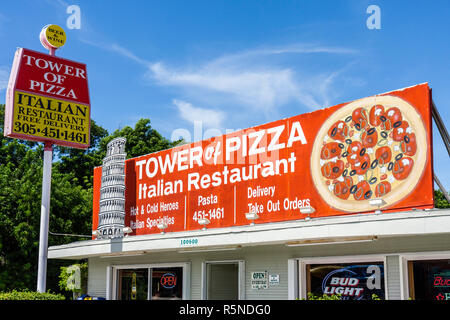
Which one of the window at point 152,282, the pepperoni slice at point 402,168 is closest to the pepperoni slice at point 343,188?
the pepperoni slice at point 402,168

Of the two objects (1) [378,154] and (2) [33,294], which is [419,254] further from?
(2) [33,294]

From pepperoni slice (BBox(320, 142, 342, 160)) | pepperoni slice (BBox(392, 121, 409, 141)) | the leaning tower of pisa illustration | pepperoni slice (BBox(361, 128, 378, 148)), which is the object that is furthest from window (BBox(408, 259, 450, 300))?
the leaning tower of pisa illustration

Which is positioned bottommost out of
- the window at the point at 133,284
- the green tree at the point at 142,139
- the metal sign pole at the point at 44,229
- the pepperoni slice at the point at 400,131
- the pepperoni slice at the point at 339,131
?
the window at the point at 133,284

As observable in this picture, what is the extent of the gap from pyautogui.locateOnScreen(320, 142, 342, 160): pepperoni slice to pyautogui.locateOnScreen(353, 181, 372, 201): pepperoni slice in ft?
3.19

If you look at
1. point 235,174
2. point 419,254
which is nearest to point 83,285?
point 235,174

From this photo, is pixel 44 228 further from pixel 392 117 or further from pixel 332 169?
pixel 392 117

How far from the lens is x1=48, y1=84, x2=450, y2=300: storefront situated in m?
11.8

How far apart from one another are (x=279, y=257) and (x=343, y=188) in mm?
2351

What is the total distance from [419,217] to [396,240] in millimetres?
1394

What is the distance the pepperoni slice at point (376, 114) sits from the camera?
13.0m

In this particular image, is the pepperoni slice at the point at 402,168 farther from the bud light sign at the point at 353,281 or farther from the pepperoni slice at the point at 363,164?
the bud light sign at the point at 353,281

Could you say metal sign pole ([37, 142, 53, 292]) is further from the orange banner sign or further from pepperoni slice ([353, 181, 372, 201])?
pepperoni slice ([353, 181, 372, 201])

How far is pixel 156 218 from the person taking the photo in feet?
61.1

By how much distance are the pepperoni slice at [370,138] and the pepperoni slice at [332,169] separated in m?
0.74
